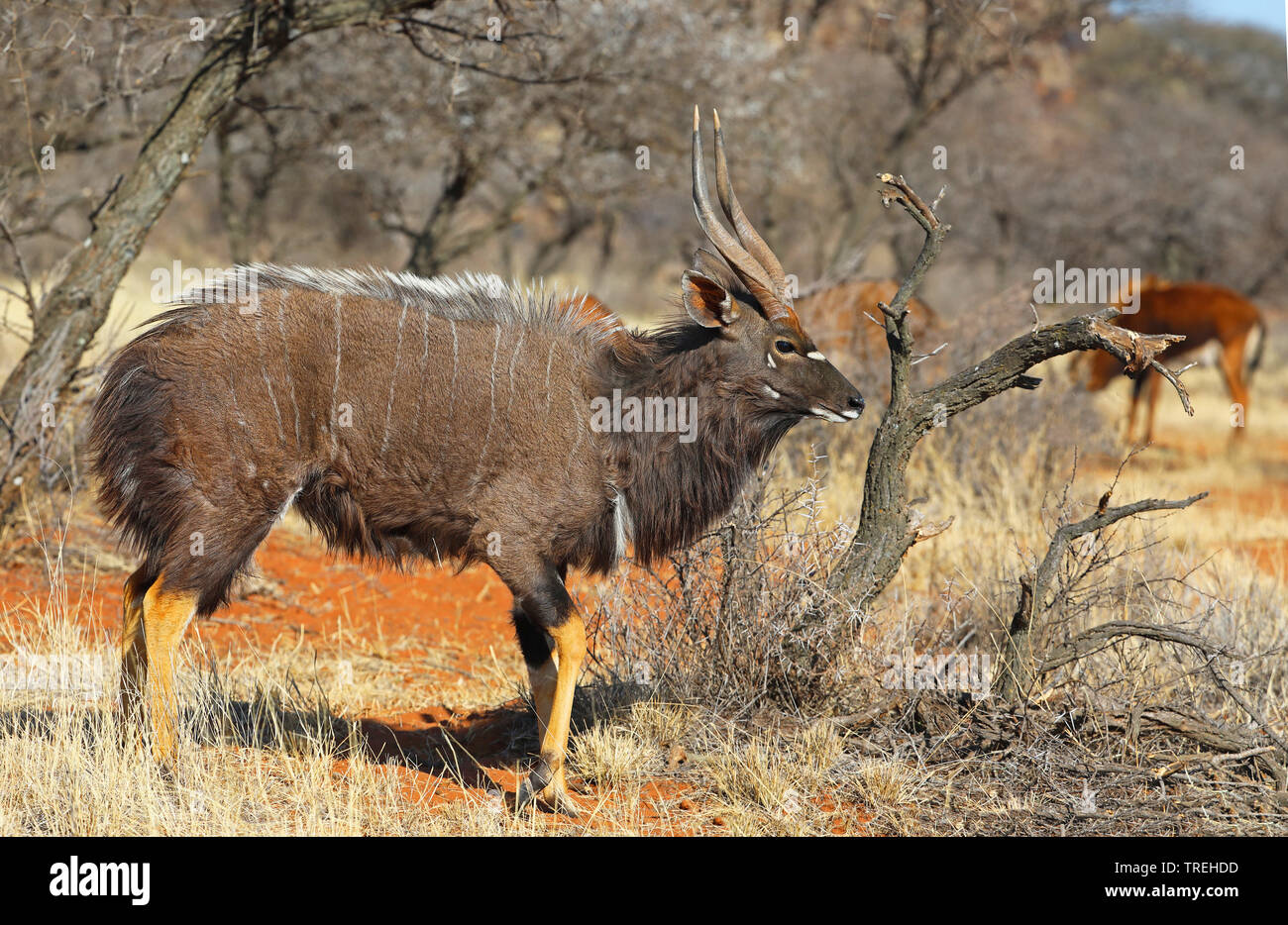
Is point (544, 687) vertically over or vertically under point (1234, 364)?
under

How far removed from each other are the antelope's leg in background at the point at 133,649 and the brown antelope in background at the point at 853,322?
5770mm

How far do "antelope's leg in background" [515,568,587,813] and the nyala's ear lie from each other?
107cm

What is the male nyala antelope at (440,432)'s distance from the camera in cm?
445

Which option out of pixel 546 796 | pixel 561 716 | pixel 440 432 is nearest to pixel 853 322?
pixel 440 432

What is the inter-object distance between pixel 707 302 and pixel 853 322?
17.6ft

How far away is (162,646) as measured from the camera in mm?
4445

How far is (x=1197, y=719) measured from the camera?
186 inches

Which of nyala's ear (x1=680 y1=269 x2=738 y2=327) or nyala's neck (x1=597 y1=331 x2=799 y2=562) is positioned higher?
nyala's ear (x1=680 y1=269 x2=738 y2=327)

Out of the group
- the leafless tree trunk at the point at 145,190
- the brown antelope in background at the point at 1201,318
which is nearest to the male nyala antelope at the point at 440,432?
the leafless tree trunk at the point at 145,190

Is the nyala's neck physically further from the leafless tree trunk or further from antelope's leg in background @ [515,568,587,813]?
the leafless tree trunk

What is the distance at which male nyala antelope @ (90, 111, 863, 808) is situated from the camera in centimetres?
445

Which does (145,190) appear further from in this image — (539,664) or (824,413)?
(824,413)

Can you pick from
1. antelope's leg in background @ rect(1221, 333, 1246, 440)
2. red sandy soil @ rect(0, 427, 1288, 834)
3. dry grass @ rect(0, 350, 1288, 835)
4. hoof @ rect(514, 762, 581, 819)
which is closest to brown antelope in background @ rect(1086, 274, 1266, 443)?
antelope's leg in background @ rect(1221, 333, 1246, 440)
